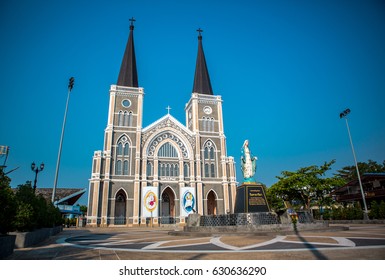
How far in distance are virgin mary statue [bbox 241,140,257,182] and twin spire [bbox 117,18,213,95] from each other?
27380 millimetres

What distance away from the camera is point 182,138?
123 ft

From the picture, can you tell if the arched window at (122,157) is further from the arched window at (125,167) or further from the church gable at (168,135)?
the church gable at (168,135)

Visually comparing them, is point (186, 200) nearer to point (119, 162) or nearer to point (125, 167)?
point (125, 167)

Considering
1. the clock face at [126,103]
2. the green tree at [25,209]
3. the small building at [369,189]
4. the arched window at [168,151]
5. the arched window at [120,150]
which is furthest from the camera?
the clock face at [126,103]

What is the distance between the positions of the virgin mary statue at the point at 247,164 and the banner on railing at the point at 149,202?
19.1 m

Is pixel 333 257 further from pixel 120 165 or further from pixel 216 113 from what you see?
pixel 216 113

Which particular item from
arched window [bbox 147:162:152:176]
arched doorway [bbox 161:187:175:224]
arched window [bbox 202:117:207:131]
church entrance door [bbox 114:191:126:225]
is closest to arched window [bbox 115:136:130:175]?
arched window [bbox 147:162:152:176]

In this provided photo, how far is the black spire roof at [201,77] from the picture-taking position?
4266 centimetres

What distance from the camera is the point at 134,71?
40750 millimetres

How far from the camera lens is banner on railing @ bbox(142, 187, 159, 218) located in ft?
103

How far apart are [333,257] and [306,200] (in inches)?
1093

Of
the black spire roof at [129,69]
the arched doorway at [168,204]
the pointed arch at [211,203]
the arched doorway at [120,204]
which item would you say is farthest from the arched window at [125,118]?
the pointed arch at [211,203]

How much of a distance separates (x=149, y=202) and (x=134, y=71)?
21636mm
